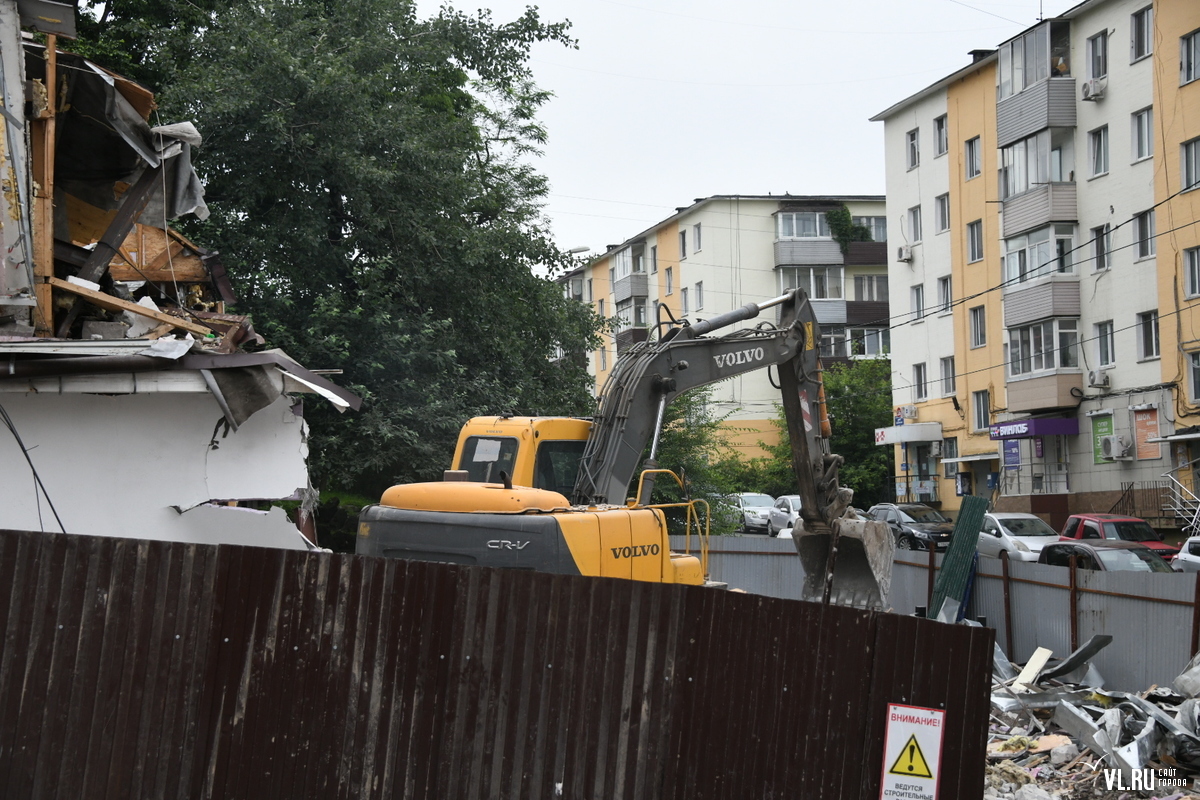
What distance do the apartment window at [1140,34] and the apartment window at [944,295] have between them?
11.0 meters

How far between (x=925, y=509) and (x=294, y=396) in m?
26.6

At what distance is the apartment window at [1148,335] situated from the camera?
3134cm

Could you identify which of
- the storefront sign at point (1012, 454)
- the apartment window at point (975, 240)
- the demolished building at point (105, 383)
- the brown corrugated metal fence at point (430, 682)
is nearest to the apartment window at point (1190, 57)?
the apartment window at point (975, 240)

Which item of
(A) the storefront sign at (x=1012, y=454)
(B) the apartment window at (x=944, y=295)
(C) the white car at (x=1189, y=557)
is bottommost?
(C) the white car at (x=1189, y=557)

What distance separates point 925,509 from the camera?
32500 mm

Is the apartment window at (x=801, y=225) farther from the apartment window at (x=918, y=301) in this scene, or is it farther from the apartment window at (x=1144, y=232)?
the apartment window at (x=1144, y=232)

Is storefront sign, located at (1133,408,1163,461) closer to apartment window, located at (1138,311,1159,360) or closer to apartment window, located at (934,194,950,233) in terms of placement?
apartment window, located at (1138,311,1159,360)

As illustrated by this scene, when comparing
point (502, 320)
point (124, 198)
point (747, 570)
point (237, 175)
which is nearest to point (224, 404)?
point (124, 198)

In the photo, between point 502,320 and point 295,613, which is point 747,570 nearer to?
point 502,320

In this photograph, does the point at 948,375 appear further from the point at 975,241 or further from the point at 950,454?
the point at 975,241

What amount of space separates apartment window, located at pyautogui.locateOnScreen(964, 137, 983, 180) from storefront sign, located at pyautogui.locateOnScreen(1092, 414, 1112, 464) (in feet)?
34.6

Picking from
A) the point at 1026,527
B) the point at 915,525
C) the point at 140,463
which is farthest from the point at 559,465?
the point at 915,525

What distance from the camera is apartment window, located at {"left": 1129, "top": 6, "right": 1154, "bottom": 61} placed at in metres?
31.8

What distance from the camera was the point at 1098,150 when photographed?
3403cm
